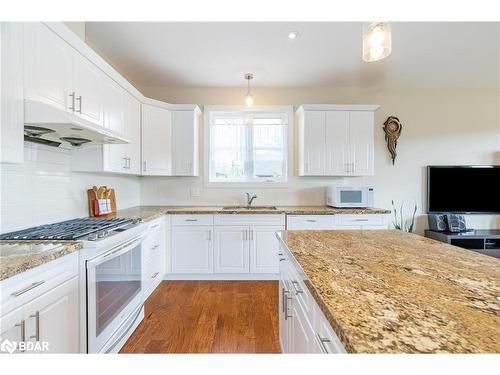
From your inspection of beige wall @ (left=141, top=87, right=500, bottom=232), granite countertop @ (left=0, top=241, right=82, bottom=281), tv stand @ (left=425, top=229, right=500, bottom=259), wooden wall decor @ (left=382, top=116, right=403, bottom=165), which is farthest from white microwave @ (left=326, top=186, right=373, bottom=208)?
granite countertop @ (left=0, top=241, right=82, bottom=281)

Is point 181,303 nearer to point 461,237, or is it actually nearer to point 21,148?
point 21,148

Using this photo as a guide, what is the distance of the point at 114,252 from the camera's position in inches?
70.3

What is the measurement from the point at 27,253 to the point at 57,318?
37 cm

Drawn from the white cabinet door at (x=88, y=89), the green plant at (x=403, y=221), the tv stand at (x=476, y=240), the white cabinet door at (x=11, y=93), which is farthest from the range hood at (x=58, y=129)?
the tv stand at (x=476, y=240)

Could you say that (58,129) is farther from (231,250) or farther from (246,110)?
(246,110)

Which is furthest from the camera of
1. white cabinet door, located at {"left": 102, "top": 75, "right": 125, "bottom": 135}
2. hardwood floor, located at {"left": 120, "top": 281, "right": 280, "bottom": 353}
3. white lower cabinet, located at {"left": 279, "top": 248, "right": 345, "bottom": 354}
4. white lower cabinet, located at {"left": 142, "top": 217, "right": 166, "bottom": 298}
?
white lower cabinet, located at {"left": 142, "top": 217, "right": 166, "bottom": 298}

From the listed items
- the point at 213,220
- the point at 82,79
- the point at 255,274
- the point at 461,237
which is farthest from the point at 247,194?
the point at 461,237

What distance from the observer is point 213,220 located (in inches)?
128

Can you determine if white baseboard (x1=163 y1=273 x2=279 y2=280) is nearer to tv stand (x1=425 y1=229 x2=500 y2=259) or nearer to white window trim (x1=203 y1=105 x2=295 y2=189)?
white window trim (x1=203 y1=105 x2=295 y2=189)

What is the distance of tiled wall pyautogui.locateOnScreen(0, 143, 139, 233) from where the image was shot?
67.8 inches

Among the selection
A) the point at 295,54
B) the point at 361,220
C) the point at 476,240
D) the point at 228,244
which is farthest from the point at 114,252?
the point at 476,240
